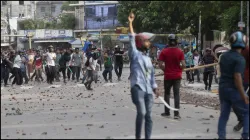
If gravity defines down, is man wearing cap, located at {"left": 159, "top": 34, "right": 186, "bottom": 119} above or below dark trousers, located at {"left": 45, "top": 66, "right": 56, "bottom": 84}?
above

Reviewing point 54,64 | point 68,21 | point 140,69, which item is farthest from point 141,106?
point 68,21

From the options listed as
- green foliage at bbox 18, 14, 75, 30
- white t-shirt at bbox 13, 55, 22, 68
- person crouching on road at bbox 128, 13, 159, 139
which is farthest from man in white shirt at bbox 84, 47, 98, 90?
green foliage at bbox 18, 14, 75, 30

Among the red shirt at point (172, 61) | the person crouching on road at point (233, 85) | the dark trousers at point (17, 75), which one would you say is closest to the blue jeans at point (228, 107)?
the person crouching on road at point (233, 85)

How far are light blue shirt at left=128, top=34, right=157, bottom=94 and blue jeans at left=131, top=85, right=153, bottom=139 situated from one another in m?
0.09

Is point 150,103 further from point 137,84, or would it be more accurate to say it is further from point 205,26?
point 205,26

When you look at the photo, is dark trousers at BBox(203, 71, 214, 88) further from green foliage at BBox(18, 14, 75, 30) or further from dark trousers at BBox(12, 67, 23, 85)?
green foliage at BBox(18, 14, 75, 30)

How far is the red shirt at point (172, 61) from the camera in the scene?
12656 mm

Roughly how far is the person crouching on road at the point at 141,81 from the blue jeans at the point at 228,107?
1148 mm

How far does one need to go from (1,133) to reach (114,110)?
4578 millimetres

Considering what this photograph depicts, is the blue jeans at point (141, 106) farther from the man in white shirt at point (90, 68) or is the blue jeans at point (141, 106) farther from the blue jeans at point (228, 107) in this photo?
the man in white shirt at point (90, 68)

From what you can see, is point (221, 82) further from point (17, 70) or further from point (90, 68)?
point (17, 70)

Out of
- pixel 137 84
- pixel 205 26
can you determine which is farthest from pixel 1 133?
pixel 205 26

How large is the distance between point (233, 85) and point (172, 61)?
3.25m

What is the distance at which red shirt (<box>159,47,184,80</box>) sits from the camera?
12656 millimetres
